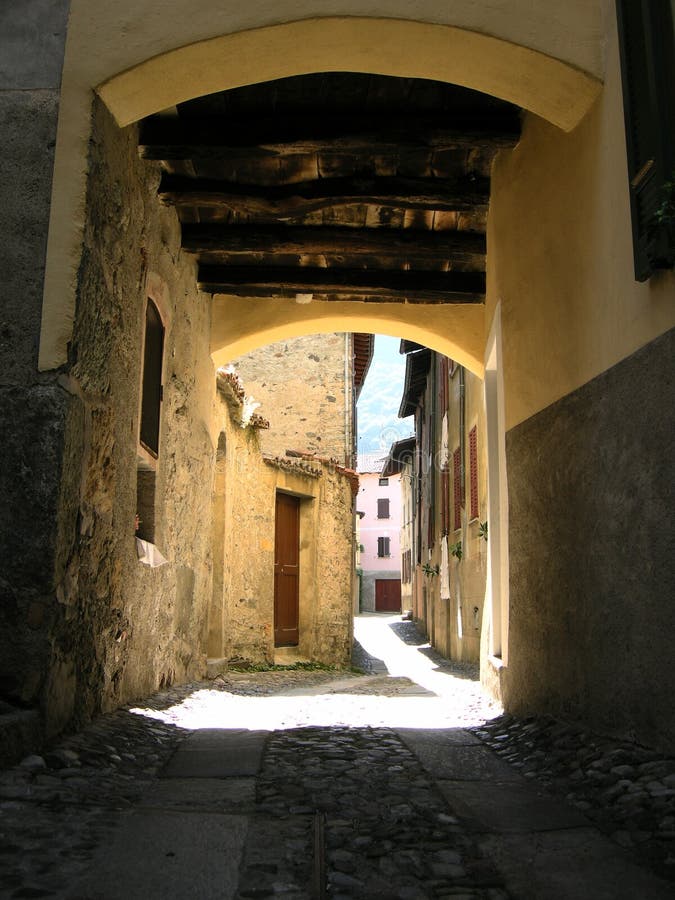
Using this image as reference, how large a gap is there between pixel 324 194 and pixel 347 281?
1.63 metres

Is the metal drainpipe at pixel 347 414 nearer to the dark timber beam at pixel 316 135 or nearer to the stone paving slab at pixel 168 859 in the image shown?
the dark timber beam at pixel 316 135

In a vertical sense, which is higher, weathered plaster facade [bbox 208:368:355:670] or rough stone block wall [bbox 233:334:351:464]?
rough stone block wall [bbox 233:334:351:464]

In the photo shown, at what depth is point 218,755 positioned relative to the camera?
384 cm

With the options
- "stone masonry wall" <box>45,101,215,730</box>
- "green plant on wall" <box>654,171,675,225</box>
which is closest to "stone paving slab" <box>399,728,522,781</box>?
"stone masonry wall" <box>45,101,215,730</box>

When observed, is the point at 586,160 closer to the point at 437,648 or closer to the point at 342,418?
the point at 342,418

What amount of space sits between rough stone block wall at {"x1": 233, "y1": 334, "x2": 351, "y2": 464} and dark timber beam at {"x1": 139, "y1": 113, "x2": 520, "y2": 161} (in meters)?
11.6

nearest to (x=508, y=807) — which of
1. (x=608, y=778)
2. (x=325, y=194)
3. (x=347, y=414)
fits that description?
(x=608, y=778)

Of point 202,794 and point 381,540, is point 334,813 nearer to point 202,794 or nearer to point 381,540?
point 202,794

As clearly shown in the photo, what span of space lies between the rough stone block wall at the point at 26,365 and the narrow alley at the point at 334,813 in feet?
1.63

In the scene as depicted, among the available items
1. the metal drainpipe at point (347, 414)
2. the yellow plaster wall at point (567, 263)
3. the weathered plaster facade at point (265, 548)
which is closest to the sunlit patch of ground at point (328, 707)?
the weathered plaster facade at point (265, 548)

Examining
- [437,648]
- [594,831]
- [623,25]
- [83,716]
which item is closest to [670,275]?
[623,25]

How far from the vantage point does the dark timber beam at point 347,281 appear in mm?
7480

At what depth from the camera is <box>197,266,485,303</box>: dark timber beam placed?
7480mm

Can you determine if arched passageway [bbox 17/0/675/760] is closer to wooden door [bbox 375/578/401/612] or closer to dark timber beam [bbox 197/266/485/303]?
dark timber beam [bbox 197/266/485/303]
